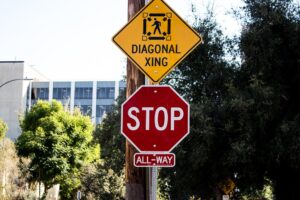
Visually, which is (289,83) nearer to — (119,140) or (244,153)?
(244,153)

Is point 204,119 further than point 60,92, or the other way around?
point 60,92

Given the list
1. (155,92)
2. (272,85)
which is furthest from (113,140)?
(155,92)

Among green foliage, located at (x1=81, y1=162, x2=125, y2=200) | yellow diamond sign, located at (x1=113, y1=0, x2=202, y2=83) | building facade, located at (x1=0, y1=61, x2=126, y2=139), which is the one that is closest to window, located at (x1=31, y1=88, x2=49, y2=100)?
building facade, located at (x1=0, y1=61, x2=126, y2=139)

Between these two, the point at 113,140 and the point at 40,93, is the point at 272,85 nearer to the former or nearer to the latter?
the point at 113,140

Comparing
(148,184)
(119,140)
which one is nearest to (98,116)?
(119,140)

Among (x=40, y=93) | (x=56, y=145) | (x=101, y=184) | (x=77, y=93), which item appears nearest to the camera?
(x=56, y=145)

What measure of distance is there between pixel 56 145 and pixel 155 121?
3277 centimetres

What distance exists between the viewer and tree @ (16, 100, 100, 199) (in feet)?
121

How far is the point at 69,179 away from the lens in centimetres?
3991

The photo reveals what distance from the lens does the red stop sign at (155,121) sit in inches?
234

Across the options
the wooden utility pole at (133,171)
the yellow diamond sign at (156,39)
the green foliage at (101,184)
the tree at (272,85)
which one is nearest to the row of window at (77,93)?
the green foliage at (101,184)

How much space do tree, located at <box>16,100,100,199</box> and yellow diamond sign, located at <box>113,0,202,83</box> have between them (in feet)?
97.7

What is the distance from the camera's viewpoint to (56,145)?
3788 centimetres

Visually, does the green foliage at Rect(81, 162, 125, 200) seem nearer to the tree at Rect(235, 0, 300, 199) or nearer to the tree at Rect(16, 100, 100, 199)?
the tree at Rect(16, 100, 100, 199)
